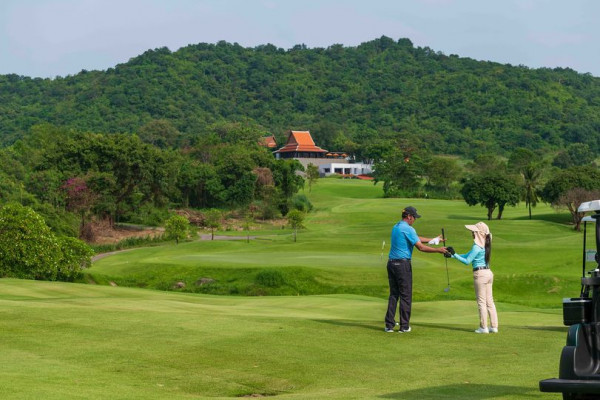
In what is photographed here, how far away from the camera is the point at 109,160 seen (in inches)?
3954

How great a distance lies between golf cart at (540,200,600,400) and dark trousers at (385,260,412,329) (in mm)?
6881

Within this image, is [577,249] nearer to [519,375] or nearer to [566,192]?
[566,192]

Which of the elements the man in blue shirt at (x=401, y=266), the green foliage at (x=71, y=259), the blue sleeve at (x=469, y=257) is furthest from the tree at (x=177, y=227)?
the blue sleeve at (x=469, y=257)

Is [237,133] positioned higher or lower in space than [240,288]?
higher

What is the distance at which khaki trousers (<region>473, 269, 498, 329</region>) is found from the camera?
17595 mm

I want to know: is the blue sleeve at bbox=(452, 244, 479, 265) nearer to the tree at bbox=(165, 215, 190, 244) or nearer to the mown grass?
the mown grass

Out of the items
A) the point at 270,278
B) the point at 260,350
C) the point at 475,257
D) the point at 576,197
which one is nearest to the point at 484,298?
the point at 475,257

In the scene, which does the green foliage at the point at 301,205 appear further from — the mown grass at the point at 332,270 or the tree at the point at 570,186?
the mown grass at the point at 332,270

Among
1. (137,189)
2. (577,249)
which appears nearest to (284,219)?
(137,189)

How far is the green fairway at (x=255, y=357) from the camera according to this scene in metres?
12.3

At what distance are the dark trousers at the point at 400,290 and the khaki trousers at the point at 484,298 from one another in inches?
53.8

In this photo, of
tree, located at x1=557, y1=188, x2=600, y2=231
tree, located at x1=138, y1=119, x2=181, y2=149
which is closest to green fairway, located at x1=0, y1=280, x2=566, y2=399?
tree, located at x1=557, y1=188, x2=600, y2=231

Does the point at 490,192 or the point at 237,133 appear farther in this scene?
the point at 237,133

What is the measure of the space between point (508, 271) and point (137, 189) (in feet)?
208
